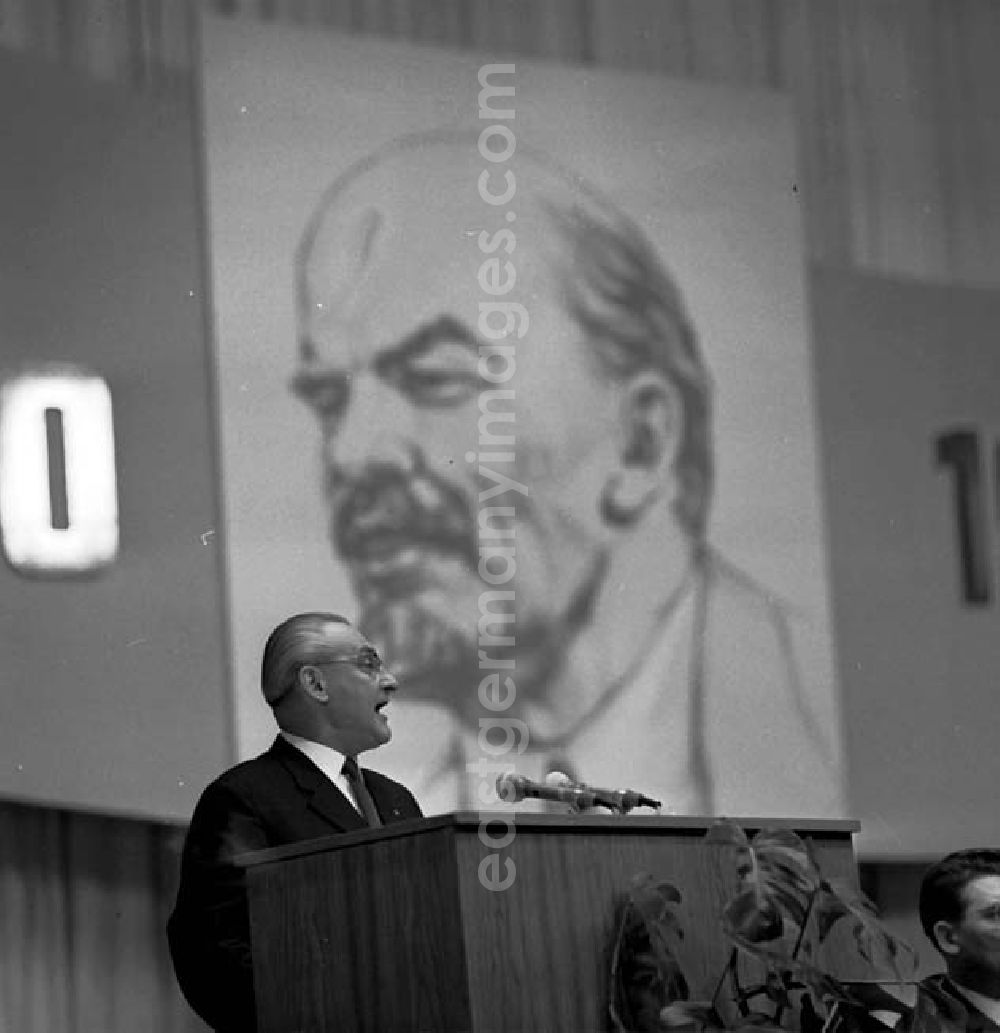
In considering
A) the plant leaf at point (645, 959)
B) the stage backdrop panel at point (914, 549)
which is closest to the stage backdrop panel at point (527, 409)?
the stage backdrop panel at point (914, 549)

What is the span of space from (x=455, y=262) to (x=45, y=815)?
1572 mm

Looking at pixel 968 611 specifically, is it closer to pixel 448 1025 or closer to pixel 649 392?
pixel 649 392

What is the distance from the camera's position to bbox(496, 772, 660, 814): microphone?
3.18m

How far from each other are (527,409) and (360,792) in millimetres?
2095

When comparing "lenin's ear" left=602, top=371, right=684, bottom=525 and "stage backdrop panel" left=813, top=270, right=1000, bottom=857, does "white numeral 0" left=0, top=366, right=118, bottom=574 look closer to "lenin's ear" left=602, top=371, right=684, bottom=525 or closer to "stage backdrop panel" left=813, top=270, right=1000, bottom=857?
"lenin's ear" left=602, top=371, right=684, bottom=525

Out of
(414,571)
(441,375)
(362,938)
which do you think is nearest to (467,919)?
(362,938)

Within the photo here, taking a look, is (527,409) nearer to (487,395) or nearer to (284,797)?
(487,395)

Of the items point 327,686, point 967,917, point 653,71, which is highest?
point 653,71

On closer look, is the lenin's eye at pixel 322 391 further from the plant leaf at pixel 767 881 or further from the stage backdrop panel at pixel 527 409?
the plant leaf at pixel 767 881

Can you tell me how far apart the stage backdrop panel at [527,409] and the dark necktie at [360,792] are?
123 cm

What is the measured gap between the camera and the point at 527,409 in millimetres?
5969

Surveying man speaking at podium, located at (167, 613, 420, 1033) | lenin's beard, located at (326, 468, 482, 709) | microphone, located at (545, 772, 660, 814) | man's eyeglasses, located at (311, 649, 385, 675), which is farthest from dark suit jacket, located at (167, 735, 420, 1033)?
lenin's beard, located at (326, 468, 482, 709)

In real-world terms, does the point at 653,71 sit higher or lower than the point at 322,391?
higher

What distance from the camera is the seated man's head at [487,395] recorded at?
222 inches
